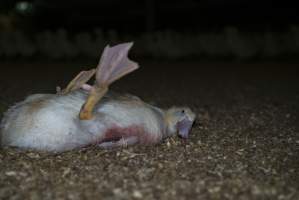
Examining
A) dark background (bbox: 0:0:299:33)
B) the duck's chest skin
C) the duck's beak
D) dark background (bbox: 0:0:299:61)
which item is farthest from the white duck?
dark background (bbox: 0:0:299:33)

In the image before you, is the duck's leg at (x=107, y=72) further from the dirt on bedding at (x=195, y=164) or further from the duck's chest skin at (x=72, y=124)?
the dirt on bedding at (x=195, y=164)

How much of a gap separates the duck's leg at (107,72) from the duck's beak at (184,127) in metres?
0.51

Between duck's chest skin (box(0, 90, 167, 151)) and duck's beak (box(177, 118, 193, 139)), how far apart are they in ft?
0.46

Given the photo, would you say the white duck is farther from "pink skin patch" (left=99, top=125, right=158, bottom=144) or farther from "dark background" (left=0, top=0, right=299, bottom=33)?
"dark background" (left=0, top=0, right=299, bottom=33)

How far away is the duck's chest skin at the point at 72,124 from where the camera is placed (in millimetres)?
2402

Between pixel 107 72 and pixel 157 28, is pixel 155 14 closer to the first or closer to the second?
pixel 157 28

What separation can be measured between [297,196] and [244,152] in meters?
0.71

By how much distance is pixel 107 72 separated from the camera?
8.19 ft

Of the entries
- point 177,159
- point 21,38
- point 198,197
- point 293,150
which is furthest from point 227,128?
point 21,38

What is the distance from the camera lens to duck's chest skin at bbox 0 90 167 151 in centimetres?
240

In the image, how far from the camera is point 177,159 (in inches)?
93.1

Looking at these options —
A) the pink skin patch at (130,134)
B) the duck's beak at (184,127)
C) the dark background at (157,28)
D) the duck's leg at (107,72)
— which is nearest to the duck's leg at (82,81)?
the duck's leg at (107,72)

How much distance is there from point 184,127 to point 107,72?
1.83 feet

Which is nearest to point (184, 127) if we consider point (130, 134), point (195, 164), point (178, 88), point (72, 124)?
point (130, 134)
